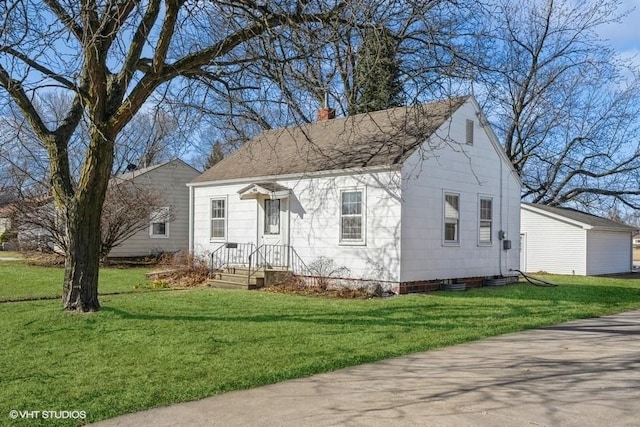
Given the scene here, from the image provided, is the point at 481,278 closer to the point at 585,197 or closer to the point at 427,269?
the point at 427,269

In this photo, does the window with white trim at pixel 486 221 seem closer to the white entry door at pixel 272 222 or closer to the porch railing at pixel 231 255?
the white entry door at pixel 272 222

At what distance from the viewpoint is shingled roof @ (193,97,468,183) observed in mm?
15922

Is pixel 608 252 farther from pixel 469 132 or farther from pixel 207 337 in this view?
pixel 207 337

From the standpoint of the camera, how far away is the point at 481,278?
18312 mm

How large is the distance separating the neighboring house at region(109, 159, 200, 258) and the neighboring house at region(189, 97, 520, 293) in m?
7.66

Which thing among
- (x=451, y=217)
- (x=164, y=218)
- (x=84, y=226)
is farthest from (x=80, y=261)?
(x=164, y=218)

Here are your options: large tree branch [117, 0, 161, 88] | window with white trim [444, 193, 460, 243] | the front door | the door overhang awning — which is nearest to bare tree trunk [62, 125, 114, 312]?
large tree branch [117, 0, 161, 88]

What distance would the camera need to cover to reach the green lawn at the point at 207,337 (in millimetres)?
6223

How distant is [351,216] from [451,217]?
3.03 meters

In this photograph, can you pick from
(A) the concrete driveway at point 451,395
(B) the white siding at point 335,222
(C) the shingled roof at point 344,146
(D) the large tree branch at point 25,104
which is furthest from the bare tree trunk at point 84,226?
(B) the white siding at point 335,222

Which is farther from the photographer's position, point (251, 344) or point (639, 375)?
point (251, 344)

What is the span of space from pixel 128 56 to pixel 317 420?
750 centimetres

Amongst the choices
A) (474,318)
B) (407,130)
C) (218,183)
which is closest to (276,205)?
(218,183)

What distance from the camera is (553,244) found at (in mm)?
27859
